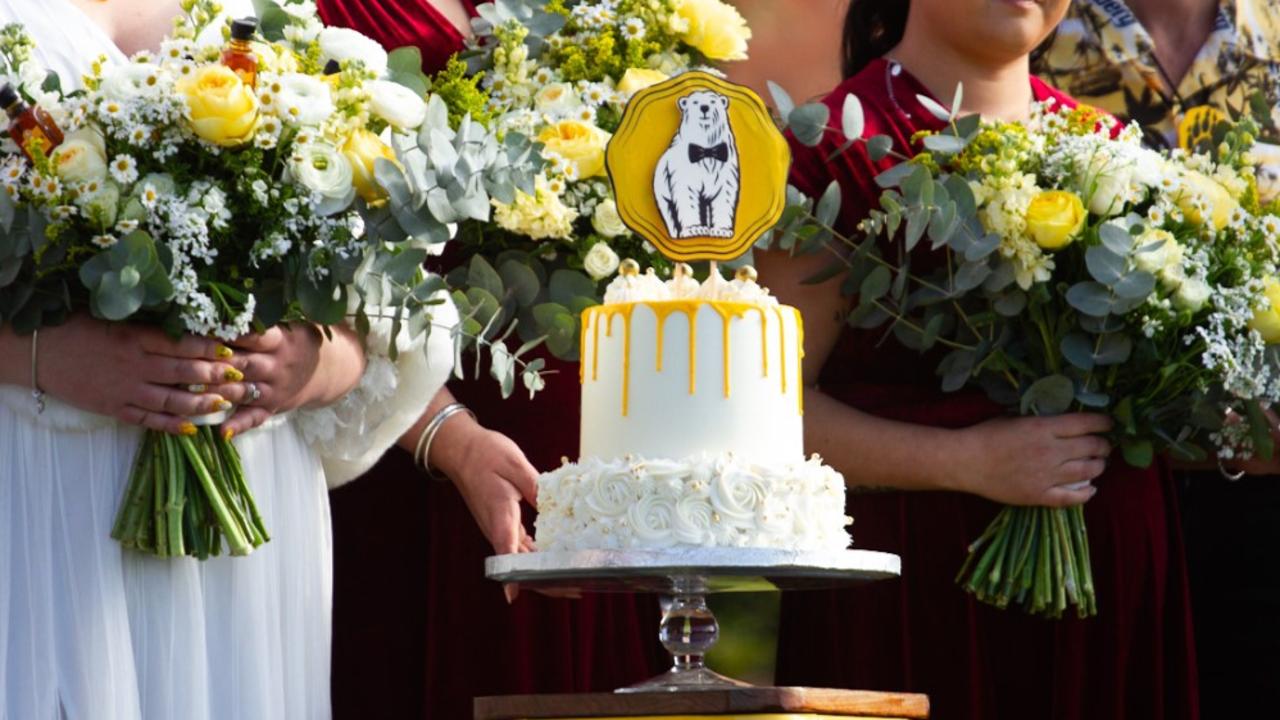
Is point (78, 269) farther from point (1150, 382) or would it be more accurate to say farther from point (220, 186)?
point (1150, 382)

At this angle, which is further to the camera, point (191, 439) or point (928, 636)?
point (928, 636)

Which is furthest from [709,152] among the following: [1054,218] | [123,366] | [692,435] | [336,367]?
[123,366]

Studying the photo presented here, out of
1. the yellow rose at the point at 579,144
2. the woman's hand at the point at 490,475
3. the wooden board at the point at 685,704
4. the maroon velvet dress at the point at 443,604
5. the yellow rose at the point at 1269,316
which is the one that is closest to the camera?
the wooden board at the point at 685,704

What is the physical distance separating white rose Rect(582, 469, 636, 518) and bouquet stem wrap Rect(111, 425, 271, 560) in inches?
20.6

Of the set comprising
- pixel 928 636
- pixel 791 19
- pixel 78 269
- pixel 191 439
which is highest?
pixel 791 19

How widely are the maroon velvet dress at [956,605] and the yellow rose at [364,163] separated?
3.20 feet

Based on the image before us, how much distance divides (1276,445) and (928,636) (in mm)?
717

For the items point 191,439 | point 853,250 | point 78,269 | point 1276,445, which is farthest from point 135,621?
point 1276,445

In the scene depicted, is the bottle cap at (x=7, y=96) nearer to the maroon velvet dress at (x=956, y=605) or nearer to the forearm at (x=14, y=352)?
the forearm at (x=14, y=352)

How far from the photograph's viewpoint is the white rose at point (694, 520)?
2.77 meters

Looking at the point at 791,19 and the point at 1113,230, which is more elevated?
the point at 791,19

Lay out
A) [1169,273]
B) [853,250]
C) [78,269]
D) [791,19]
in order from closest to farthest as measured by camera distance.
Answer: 1. [78,269]
2. [1169,273]
3. [853,250]
4. [791,19]

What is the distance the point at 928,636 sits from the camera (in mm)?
3879

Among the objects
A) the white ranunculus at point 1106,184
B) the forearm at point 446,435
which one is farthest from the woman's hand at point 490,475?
the white ranunculus at point 1106,184
